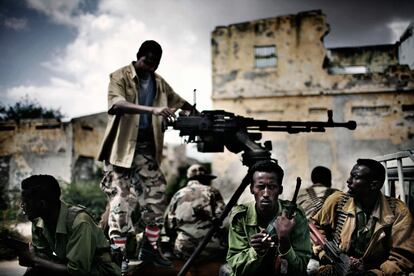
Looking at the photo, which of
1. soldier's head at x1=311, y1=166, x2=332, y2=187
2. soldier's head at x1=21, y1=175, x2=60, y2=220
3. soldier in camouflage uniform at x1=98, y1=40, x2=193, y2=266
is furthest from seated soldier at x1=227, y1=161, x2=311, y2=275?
soldier's head at x1=311, y1=166, x2=332, y2=187

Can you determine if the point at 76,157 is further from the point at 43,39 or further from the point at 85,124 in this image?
the point at 43,39

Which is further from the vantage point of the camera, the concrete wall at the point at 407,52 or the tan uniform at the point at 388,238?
the concrete wall at the point at 407,52

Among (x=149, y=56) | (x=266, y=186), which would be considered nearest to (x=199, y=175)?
(x=149, y=56)

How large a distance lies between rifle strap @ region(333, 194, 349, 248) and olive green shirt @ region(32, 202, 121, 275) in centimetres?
147

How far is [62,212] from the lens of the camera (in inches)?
92.5

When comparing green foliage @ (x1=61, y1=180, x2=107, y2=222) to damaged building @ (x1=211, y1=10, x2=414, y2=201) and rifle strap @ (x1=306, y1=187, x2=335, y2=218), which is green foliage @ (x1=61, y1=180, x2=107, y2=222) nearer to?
damaged building @ (x1=211, y1=10, x2=414, y2=201)

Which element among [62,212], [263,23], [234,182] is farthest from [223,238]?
[263,23]

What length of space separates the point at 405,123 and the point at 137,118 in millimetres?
11201

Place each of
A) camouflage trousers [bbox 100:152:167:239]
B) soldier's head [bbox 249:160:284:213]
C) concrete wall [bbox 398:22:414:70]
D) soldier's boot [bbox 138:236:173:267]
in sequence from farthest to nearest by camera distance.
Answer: concrete wall [bbox 398:22:414:70]
soldier's boot [bbox 138:236:173:267]
camouflage trousers [bbox 100:152:167:239]
soldier's head [bbox 249:160:284:213]

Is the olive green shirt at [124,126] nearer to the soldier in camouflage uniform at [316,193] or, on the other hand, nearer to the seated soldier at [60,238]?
the seated soldier at [60,238]

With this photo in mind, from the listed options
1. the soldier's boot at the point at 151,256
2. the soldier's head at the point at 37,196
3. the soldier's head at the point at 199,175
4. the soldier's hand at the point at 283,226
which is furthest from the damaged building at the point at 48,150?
the soldier's hand at the point at 283,226

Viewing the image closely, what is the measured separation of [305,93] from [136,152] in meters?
11.1

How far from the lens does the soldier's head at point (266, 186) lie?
2.39m

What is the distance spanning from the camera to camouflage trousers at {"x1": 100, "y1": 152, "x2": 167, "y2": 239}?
3.26 metres
